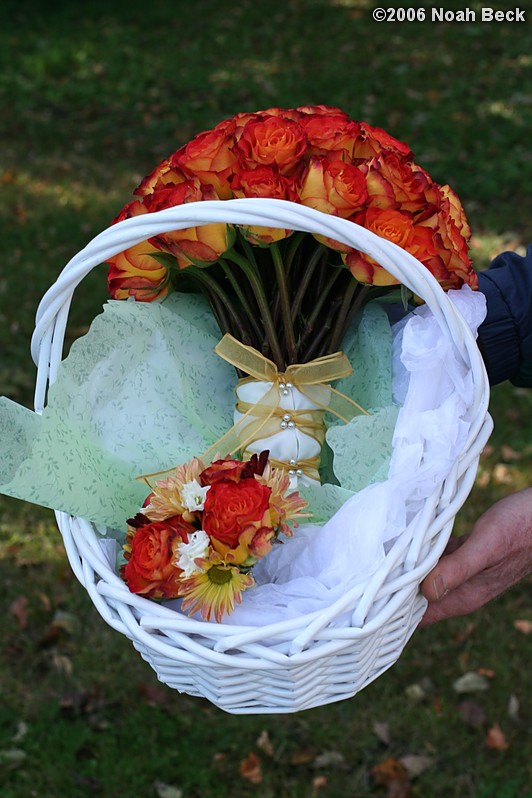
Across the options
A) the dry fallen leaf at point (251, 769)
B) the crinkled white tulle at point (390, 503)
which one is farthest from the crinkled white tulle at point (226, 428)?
the dry fallen leaf at point (251, 769)

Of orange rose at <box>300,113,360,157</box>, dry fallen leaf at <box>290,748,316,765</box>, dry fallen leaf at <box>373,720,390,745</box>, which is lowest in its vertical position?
dry fallen leaf at <box>290,748,316,765</box>

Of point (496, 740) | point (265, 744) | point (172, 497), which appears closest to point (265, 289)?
point (172, 497)

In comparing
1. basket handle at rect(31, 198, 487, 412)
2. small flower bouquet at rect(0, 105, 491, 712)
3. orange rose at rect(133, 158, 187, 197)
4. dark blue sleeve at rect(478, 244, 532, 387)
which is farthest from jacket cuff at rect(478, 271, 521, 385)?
orange rose at rect(133, 158, 187, 197)

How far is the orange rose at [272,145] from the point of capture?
132 cm

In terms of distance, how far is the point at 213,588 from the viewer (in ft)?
4.03

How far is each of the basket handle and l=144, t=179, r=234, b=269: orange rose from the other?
95 mm

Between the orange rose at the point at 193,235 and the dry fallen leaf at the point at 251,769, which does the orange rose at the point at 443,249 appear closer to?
the orange rose at the point at 193,235

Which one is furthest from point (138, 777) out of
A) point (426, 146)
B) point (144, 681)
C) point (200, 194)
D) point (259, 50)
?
point (259, 50)

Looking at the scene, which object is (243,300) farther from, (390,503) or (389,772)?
(389,772)

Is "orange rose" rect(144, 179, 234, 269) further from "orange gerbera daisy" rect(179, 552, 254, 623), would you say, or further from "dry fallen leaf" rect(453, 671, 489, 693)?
"dry fallen leaf" rect(453, 671, 489, 693)

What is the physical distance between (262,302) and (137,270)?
8.4 inches

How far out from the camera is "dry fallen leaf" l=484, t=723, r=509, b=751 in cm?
231

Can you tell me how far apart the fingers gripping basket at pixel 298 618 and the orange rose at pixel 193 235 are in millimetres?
97

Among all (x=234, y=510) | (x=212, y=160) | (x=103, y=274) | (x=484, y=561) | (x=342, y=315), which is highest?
(x=212, y=160)
